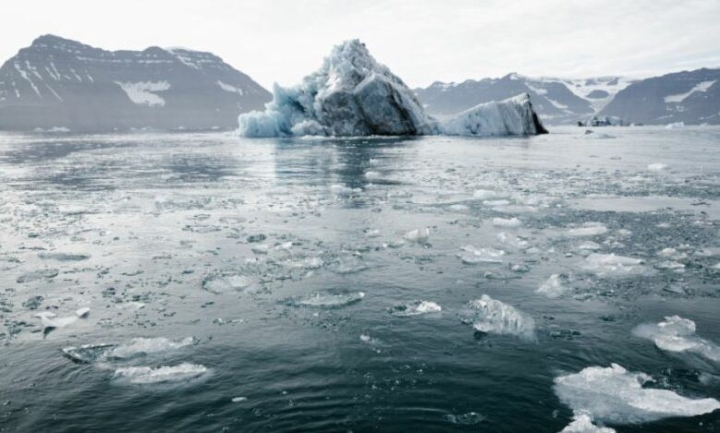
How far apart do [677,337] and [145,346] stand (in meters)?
4.91

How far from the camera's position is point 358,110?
4528cm

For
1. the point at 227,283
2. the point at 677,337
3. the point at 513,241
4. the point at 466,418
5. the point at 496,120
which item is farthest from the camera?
the point at 496,120

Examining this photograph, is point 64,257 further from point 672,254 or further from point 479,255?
point 672,254

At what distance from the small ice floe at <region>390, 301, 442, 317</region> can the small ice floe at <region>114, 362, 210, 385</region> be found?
2.08 meters

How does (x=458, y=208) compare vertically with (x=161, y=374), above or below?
above

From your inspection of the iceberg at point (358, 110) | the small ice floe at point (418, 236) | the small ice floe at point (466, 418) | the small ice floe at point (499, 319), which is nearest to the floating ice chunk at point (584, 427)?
the small ice floe at point (466, 418)

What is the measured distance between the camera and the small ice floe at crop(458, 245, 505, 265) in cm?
727

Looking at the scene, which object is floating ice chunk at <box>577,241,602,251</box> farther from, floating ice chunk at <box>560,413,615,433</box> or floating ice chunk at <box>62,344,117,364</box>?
floating ice chunk at <box>62,344,117,364</box>

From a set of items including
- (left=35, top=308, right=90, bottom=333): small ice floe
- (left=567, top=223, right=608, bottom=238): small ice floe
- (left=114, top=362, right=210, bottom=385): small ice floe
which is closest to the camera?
(left=114, top=362, right=210, bottom=385): small ice floe

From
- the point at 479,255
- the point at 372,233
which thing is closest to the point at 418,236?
the point at 372,233

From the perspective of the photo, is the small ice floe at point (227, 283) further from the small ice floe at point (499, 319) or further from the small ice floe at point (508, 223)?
the small ice floe at point (508, 223)

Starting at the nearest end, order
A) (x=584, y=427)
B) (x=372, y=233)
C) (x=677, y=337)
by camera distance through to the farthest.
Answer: (x=584, y=427) < (x=677, y=337) < (x=372, y=233)

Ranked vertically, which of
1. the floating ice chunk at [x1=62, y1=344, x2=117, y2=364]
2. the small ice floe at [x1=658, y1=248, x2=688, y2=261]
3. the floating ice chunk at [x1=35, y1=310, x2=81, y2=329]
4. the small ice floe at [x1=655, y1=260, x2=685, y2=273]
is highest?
the small ice floe at [x1=658, y1=248, x2=688, y2=261]

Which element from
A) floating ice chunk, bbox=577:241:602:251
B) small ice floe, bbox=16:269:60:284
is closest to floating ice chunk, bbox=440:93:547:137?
floating ice chunk, bbox=577:241:602:251
